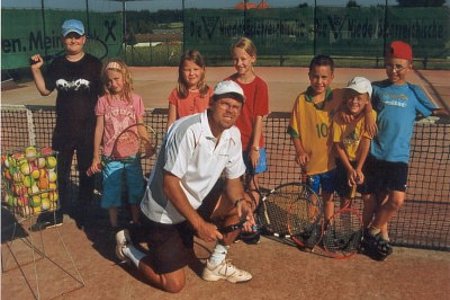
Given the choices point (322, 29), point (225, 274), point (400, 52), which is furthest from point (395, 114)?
point (322, 29)

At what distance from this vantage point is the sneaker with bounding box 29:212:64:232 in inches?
171

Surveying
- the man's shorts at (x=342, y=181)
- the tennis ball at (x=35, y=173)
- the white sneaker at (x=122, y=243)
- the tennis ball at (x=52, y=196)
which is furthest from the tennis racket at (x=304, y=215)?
the tennis ball at (x=35, y=173)

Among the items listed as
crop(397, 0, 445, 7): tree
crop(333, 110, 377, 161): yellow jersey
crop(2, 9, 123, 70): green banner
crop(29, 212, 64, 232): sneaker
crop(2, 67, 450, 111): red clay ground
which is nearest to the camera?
crop(333, 110, 377, 161): yellow jersey

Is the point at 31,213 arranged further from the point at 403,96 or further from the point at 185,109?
the point at 403,96

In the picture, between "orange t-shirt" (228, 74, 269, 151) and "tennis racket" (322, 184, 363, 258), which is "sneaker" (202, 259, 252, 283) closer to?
"tennis racket" (322, 184, 363, 258)

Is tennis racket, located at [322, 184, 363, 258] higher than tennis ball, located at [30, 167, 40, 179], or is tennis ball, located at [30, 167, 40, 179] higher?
tennis ball, located at [30, 167, 40, 179]

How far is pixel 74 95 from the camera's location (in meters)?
4.22

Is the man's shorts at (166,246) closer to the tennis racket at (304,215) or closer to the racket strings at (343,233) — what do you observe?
the tennis racket at (304,215)

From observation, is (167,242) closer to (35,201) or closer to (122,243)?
(122,243)

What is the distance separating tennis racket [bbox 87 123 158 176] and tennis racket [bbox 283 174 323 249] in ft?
3.78

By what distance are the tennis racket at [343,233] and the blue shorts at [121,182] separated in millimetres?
1517

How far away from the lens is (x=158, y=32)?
93.9 feet

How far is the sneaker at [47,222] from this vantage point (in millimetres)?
4339

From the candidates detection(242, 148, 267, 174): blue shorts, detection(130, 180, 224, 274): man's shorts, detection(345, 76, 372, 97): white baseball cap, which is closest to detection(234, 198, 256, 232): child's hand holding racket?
detection(130, 180, 224, 274): man's shorts
